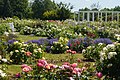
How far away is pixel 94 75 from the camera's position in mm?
6488

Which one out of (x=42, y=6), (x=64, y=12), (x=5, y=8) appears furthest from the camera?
(x=42, y=6)

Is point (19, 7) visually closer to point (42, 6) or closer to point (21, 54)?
point (42, 6)

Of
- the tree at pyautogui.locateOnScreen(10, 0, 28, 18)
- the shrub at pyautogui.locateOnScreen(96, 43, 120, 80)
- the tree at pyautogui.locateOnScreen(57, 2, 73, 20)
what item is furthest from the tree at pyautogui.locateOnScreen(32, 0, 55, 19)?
the shrub at pyautogui.locateOnScreen(96, 43, 120, 80)

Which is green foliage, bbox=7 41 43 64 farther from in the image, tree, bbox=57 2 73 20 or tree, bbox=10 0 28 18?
tree, bbox=10 0 28 18

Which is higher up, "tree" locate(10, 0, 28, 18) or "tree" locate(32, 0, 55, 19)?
"tree" locate(10, 0, 28, 18)

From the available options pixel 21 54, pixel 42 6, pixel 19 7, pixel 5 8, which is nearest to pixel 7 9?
pixel 5 8

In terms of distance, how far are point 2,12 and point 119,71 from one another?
57.6 meters

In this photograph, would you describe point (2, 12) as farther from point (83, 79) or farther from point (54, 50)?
point (83, 79)

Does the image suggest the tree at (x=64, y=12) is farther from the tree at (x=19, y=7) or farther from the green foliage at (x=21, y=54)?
the green foliage at (x=21, y=54)

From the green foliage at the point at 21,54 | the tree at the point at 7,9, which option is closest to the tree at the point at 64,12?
the tree at the point at 7,9

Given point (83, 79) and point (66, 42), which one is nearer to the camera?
point (83, 79)

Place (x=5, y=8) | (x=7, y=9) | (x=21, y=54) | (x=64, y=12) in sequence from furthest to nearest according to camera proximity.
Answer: (x=5, y=8), (x=7, y=9), (x=64, y=12), (x=21, y=54)

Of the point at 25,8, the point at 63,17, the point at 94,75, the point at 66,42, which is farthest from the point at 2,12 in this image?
the point at 94,75

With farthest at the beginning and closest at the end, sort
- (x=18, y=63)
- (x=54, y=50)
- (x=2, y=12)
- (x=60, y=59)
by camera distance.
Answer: (x=2, y=12), (x=54, y=50), (x=60, y=59), (x=18, y=63)
